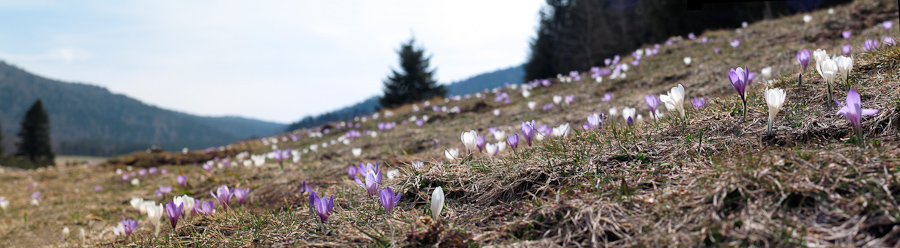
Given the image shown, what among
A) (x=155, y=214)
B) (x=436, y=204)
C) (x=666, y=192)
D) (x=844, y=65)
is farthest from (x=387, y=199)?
(x=844, y=65)

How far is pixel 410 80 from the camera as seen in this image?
38.2m

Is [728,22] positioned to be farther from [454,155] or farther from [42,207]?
[42,207]

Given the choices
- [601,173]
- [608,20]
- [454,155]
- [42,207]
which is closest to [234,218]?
[454,155]

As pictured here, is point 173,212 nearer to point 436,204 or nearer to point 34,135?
point 436,204

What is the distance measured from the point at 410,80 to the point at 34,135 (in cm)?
5135

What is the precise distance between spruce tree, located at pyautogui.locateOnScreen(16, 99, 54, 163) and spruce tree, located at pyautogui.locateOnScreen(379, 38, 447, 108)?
46.9 metres

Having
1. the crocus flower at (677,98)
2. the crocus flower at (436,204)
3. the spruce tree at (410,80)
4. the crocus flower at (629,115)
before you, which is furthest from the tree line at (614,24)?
the crocus flower at (436,204)

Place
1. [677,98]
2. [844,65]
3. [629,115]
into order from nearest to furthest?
1. [844,65]
2. [677,98]
3. [629,115]

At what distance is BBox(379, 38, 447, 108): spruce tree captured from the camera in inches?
1486

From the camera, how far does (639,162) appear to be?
2053 millimetres

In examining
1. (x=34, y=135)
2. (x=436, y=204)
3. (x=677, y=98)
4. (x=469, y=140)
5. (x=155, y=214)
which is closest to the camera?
(x=436, y=204)

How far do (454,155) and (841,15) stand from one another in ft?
29.4

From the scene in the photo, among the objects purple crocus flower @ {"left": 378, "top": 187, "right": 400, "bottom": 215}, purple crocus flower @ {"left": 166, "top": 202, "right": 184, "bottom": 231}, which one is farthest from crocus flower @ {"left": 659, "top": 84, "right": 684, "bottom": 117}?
purple crocus flower @ {"left": 166, "top": 202, "right": 184, "bottom": 231}

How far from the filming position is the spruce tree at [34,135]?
2062 inches
